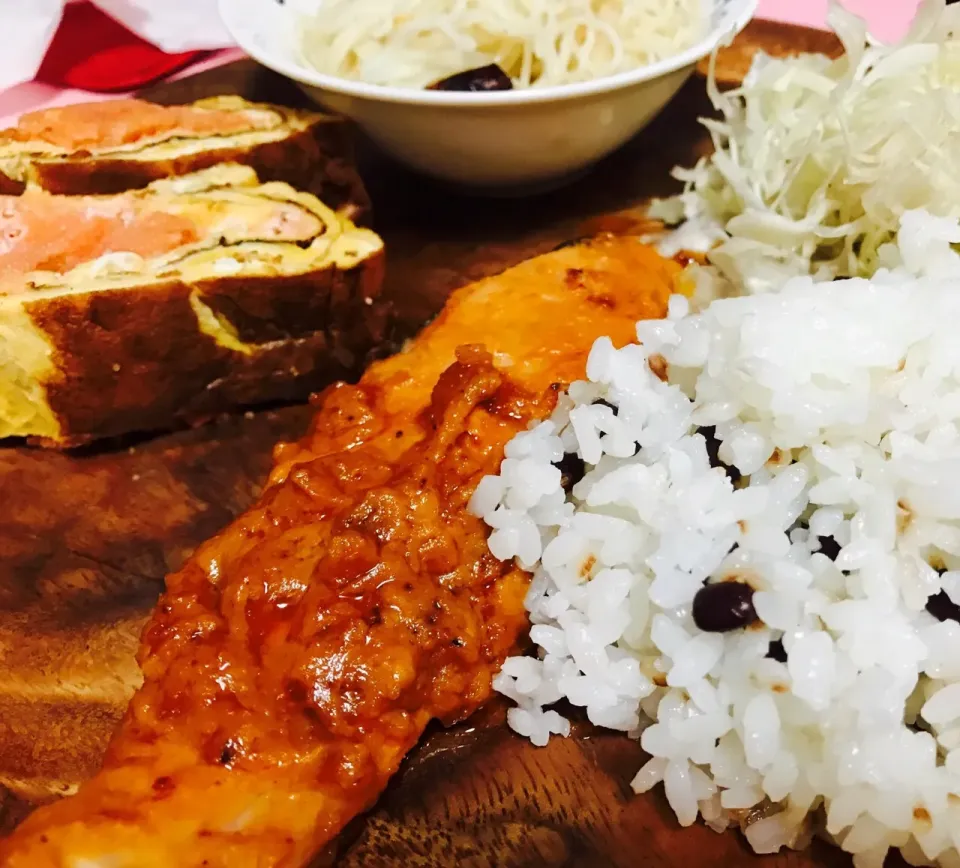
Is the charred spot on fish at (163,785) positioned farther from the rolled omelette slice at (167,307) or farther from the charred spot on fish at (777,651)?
the rolled omelette slice at (167,307)

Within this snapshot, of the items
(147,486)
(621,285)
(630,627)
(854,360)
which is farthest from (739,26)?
(147,486)

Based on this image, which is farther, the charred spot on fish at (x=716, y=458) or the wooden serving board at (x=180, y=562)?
the charred spot on fish at (x=716, y=458)

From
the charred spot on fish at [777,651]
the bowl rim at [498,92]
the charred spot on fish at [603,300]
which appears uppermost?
the bowl rim at [498,92]

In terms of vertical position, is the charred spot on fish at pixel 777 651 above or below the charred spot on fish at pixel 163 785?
above

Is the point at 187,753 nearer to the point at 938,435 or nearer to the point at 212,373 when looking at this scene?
the point at 212,373

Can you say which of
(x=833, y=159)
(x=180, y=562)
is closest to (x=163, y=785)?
(x=180, y=562)

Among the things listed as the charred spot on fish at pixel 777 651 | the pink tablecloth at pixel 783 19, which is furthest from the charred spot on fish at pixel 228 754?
the pink tablecloth at pixel 783 19

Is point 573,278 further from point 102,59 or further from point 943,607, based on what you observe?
point 102,59
